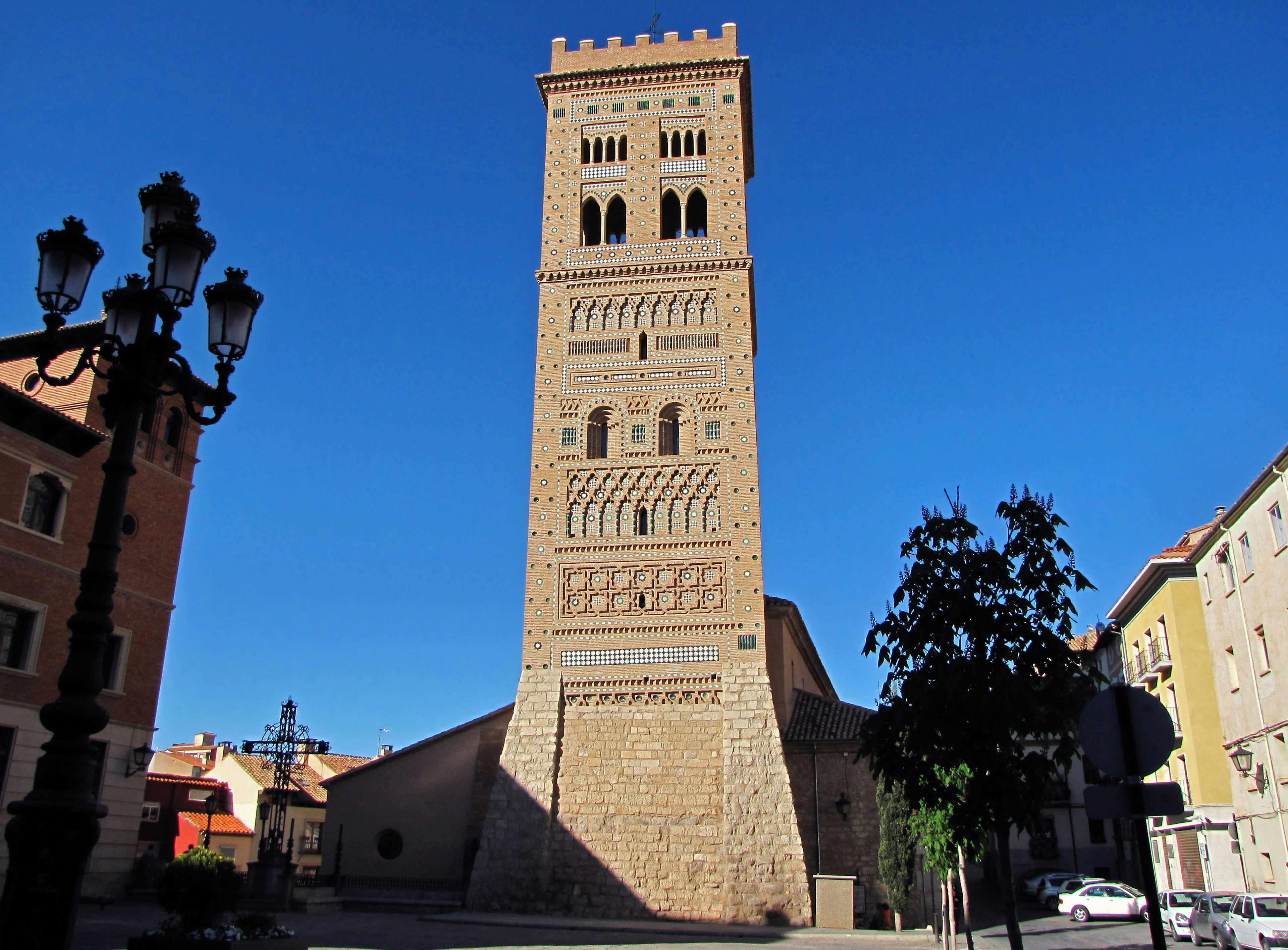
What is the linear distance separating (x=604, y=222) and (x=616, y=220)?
83 cm

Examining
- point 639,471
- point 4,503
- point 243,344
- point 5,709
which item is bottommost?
point 5,709

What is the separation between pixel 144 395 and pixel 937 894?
20440mm

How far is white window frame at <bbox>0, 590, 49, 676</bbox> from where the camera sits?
59.5 ft

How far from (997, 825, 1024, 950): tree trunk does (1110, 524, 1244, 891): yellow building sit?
18.6 m

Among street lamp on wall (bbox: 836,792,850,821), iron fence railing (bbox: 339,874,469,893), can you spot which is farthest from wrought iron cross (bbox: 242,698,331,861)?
street lamp on wall (bbox: 836,792,850,821)

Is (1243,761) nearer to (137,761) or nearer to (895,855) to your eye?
(895,855)

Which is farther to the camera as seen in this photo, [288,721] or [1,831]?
[288,721]

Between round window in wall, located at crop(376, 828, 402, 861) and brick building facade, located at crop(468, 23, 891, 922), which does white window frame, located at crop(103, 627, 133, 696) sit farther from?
brick building facade, located at crop(468, 23, 891, 922)

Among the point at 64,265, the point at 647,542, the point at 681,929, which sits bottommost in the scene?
the point at 681,929

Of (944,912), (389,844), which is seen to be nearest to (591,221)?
(389,844)

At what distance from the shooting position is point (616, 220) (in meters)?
29.5

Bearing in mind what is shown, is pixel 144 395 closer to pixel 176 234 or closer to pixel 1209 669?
pixel 176 234

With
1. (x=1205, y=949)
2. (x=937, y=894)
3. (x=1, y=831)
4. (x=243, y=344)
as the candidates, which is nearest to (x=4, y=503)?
(x=1, y=831)

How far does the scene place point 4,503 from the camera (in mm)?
18344
